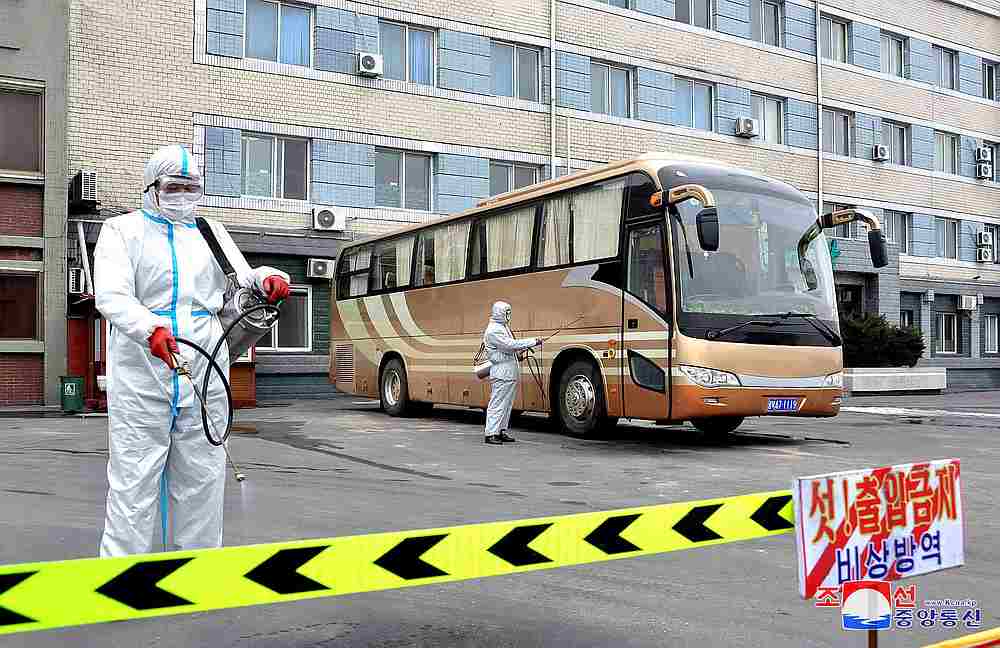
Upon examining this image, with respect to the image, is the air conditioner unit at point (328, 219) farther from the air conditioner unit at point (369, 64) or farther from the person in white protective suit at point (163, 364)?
the person in white protective suit at point (163, 364)

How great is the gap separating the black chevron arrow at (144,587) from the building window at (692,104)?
29.4 meters

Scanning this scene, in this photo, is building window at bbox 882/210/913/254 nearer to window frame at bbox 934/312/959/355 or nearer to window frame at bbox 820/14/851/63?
window frame at bbox 934/312/959/355

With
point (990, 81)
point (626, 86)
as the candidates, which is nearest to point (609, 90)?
point (626, 86)

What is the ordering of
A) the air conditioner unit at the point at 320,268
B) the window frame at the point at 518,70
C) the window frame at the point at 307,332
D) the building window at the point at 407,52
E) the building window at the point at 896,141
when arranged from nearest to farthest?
the air conditioner unit at the point at 320,268 < the window frame at the point at 307,332 < the building window at the point at 407,52 < the window frame at the point at 518,70 < the building window at the point at 896,141

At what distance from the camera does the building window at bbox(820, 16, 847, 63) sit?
35188mm

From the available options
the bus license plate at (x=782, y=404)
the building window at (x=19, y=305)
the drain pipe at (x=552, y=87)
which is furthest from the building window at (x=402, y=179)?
the bus license plate at (x=782, y=404)

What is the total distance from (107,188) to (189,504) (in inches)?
785

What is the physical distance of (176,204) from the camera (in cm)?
473

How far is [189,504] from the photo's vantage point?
15.4ft

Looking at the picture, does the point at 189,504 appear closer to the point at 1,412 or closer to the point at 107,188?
the point at 1,412

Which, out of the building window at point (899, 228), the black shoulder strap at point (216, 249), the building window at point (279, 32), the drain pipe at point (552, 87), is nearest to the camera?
the black shoulder strap at point (216, 249)

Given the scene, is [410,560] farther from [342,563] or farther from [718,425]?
[718,425]

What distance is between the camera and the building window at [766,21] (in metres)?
33.4

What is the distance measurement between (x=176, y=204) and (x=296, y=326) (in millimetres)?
21424
